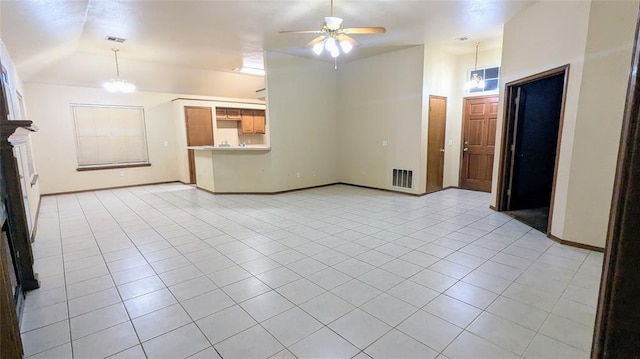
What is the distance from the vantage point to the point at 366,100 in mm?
6984

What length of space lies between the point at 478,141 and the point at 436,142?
3.27 feet

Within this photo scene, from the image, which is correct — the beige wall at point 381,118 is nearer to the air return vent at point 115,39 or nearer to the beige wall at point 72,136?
the air return vent at point 115,39

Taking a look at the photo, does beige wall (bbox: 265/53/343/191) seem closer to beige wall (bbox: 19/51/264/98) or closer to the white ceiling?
the white ceiling

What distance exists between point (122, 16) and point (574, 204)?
6082mm

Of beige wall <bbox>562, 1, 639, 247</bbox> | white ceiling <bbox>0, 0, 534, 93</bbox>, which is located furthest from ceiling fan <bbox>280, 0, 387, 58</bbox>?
beige wall <bbox>562, 1, 639, 247</bbox>

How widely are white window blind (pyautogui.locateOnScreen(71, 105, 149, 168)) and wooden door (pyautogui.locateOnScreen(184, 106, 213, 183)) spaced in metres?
1.11

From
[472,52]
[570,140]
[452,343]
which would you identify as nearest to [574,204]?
[570,140]

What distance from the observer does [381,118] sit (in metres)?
6.73

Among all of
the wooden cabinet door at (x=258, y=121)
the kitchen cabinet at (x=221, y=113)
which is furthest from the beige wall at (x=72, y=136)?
the wooden cabinet door at (x=258, y=121)

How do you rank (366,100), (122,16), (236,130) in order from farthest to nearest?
(236,130) < (366,100) < (122,16)

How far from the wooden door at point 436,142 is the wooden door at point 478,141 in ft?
1.99

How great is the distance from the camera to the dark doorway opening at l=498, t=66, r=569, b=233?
470 cm

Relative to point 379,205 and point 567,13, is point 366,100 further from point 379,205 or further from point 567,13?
point 567,13

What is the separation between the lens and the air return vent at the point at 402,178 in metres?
6.33
